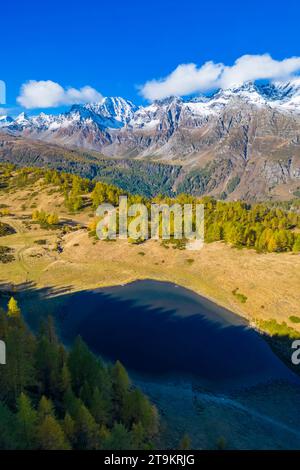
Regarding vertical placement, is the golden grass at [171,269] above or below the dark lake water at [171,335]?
above

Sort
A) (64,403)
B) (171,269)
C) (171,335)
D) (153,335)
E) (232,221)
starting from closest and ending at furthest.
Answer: (64,403) → (153,335) → (171,335) → (171,269) → (232,221)

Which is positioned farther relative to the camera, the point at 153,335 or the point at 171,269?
the point at 171,269

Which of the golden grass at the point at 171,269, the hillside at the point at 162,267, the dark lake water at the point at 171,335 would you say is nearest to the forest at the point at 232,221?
the hillside at the point at 162,267

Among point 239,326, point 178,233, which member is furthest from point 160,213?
point 239,326

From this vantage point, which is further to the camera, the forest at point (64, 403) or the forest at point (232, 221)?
the forest at point (232, 221)

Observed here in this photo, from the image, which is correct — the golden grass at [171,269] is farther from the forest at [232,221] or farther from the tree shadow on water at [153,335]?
the tree shadow on water at [153,335]

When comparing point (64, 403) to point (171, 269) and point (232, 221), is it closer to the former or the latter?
point (171, 269)

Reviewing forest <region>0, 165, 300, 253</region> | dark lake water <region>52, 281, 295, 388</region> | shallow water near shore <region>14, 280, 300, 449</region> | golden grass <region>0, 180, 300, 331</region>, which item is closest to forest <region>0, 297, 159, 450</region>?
shallow water near shore <region>14, 280, 300, 449</region>

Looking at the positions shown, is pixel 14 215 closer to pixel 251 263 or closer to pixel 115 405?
pixel 251 263

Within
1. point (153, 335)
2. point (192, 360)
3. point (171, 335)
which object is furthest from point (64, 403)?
point (171, 335)

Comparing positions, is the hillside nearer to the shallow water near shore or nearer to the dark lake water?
the shallow water near shore
